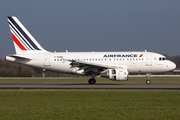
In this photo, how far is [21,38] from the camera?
38469 millimetres

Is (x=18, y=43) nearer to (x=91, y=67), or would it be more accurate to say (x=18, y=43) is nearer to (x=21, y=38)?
(x=21, y=38)

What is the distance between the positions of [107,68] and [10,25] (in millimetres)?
15715

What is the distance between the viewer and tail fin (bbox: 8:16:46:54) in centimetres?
3828

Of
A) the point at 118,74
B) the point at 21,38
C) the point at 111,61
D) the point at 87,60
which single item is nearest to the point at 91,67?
the point at 87,60

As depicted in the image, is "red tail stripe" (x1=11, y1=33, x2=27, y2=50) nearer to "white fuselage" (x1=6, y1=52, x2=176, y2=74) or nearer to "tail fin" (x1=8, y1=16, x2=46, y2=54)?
"tail fin" (x1=8, y1=16, x2=46, y2=54)

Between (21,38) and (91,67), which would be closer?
(91,67)

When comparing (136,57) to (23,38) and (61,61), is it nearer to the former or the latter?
(61,61)

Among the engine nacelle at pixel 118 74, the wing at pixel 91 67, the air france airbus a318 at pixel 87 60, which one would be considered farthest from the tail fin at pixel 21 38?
the engine nacelle at pixel 118 74

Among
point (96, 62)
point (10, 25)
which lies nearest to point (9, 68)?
point (10, 25)

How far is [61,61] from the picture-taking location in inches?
1451

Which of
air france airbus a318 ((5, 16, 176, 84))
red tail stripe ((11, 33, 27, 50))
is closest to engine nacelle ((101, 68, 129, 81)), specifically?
air france airbus a318 ((5, 16, 176, 84))

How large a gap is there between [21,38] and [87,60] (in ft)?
33.5

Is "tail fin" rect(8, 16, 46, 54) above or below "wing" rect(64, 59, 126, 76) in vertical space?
above

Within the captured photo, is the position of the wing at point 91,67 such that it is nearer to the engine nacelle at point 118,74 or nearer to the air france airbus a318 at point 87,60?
the air france airbus a318 at point 87,60
